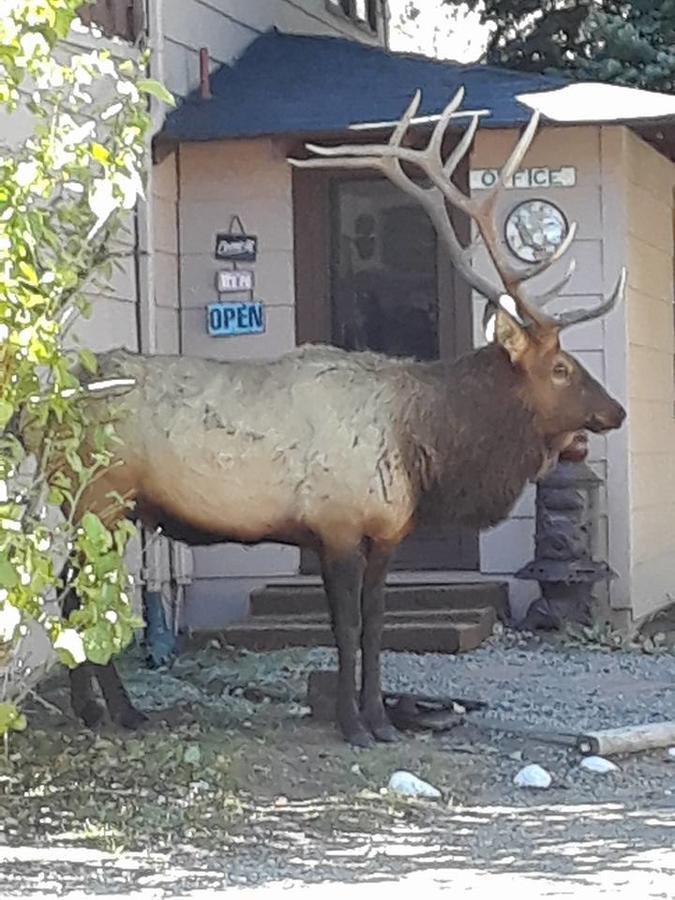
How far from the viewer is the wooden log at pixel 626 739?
316 inches

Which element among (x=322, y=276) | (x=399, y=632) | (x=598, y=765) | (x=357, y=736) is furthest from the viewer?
(x=322, y=276)

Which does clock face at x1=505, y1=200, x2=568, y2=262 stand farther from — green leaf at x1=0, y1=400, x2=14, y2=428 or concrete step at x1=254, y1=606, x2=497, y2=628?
green leaf at x1=0, y1=400, x2=14, y2=428

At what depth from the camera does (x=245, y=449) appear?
8016 millimetres

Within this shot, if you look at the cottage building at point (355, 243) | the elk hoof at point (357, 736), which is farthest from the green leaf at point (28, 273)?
the cottage building at point (355, 243)

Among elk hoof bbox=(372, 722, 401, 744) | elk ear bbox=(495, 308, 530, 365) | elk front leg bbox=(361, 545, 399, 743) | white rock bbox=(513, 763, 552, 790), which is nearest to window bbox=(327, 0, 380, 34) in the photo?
elk ear bbox=(495, 308, 530, 365)

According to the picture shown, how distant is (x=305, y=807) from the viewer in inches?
281

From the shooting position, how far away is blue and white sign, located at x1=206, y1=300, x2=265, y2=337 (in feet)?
38.2

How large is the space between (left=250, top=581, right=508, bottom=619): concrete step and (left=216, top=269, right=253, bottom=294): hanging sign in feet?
Answer: 5.77

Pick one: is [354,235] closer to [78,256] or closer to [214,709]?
[214,709]

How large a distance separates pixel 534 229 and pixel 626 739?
4061 mm

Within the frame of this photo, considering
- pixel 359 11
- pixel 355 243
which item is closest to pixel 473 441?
pixel 355 243

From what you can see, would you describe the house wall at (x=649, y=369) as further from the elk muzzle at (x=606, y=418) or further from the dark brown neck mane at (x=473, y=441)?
the dark brown neck mane at (x=473, y=441)

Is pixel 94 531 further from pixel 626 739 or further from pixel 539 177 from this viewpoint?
pixel 539 177

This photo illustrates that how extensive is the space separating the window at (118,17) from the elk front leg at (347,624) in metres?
3.89
